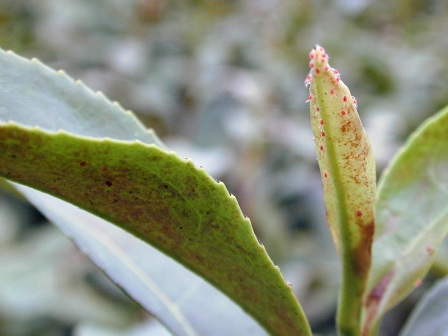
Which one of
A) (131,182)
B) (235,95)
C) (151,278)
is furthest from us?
(235,95)

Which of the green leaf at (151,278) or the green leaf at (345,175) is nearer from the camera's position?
the green leaf at (345,175)

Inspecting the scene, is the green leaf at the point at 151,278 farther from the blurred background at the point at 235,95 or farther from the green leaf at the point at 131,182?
the blurred background at the point at 235,95

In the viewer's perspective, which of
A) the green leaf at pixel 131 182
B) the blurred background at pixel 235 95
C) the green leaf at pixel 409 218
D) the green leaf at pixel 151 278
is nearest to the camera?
the green leaf at pixel 131 182

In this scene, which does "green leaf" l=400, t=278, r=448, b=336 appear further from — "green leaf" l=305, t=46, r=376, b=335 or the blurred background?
the blurred background

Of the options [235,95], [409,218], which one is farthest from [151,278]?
[235,95]

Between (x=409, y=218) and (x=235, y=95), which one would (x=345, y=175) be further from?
(x=235, y=95)

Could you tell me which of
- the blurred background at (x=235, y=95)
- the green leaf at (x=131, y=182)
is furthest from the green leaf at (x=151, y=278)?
the blurred background at (x=235, y=95)

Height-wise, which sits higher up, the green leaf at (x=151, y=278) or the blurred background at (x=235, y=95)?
the blurred background at (x=235, y=95)
